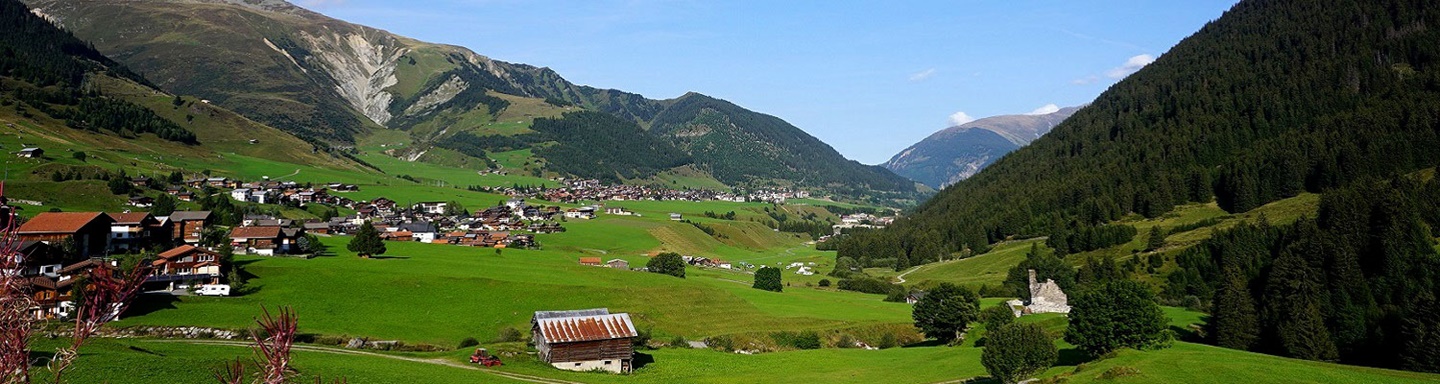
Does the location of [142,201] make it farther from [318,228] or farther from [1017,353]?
[1017,353]

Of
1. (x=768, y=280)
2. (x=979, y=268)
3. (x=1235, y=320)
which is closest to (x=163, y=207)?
(x=768, y=280)

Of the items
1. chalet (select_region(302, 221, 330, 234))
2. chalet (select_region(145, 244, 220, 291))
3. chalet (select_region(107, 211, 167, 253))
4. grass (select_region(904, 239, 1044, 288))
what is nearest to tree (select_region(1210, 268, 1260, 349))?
grass (select_region(904, 239, 1044, 288))

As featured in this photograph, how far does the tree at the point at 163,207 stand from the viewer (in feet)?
380

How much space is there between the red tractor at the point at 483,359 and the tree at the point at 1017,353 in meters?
34.8

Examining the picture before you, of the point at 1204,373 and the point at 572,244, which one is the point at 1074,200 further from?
the point at 1204,373

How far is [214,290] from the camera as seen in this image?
7725 centimetres

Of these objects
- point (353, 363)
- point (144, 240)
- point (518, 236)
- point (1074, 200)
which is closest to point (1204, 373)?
point (353, 363)

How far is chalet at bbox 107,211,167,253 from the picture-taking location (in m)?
94.6

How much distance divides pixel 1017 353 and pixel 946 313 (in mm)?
29682

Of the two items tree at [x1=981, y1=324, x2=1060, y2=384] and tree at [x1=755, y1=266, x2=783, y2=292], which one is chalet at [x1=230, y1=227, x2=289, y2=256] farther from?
tree at [x1=981, y1=324, x2=1060, y2=384]

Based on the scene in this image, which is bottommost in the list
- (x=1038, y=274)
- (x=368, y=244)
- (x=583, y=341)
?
(x=583, y=341)

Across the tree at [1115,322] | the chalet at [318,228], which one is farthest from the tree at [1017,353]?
the chalet at [318,228]

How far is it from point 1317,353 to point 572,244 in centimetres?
13240

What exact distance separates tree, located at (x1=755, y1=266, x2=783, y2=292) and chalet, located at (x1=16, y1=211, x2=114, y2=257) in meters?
82.0
